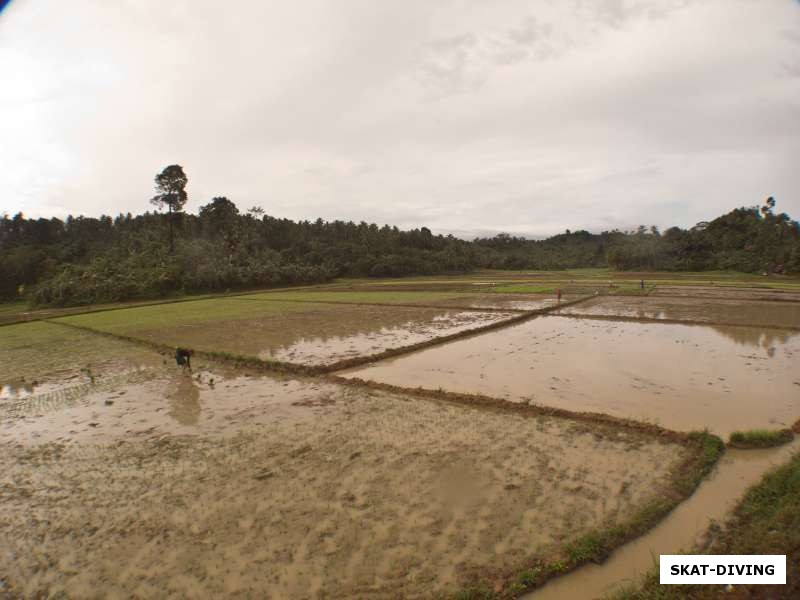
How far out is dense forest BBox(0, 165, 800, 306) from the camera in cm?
4331

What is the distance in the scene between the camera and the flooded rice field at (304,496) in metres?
4.22

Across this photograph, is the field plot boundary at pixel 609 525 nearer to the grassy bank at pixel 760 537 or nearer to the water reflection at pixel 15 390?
the grassy bank at pixel 760 537

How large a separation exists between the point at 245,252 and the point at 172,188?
11.4 metres

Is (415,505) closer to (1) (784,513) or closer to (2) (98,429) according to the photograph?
(1) (784,513)

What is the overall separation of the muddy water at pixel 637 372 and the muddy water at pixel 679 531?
3.99ft

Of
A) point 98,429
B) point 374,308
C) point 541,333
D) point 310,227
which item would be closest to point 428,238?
point 310,227

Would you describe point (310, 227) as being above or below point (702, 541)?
above

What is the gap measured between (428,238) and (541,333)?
7465cm

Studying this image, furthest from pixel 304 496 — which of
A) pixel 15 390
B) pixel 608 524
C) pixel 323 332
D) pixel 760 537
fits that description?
pixel 323 332

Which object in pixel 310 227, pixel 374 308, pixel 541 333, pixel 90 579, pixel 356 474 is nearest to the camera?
pixel 90 579

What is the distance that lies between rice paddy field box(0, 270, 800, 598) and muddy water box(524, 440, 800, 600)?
29mm

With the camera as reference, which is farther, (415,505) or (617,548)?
(415,505)

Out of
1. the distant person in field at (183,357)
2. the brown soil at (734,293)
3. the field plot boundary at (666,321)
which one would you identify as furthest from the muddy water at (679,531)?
the brown soil at (734,293)

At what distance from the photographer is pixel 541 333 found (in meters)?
16.7
